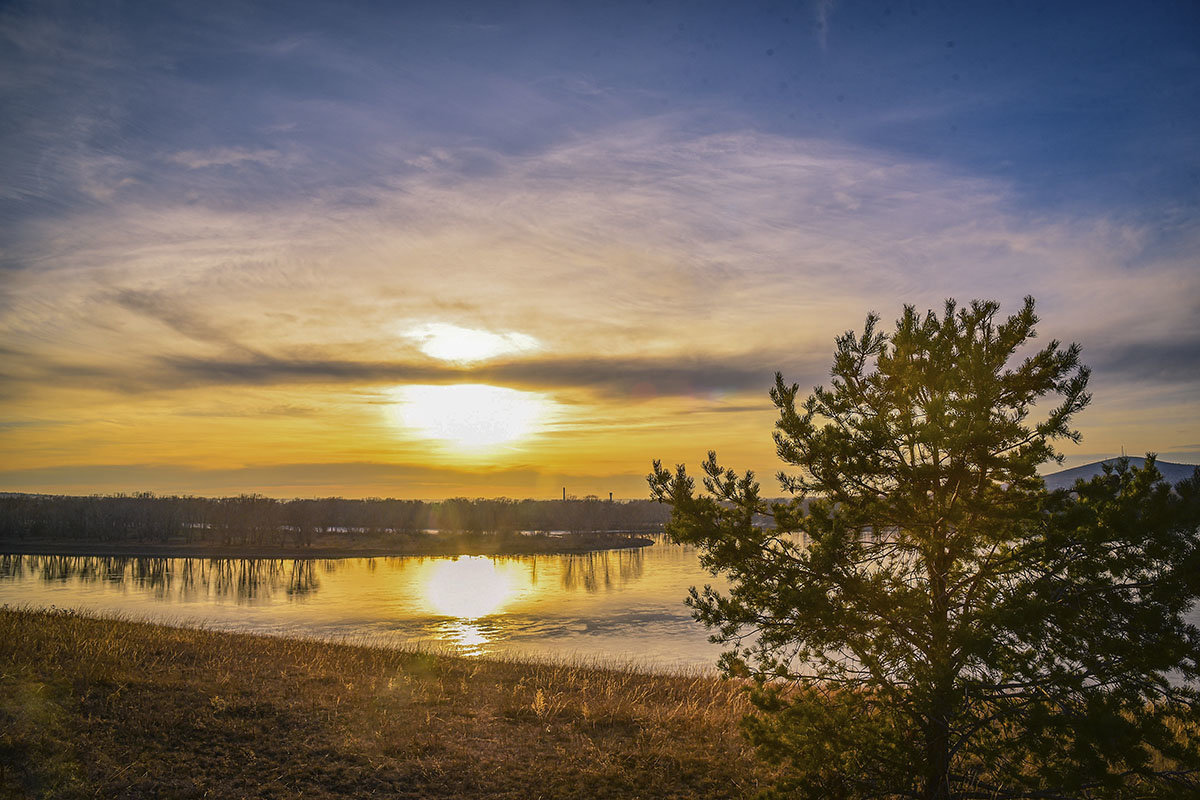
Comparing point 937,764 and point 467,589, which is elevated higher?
point 937,764

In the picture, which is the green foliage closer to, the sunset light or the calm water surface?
the calm water surface

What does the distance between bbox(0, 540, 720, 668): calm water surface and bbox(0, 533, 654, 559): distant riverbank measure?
774cm

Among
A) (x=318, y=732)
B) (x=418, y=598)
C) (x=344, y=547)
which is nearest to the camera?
(x=318, y=732)

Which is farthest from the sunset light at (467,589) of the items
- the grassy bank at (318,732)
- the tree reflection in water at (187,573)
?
the grassy bank at (318,732)

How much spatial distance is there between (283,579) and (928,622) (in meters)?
90.1

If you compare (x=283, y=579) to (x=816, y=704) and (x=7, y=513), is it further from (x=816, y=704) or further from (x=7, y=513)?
(x=7, y=513)

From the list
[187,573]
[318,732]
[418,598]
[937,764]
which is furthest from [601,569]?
[937,764]

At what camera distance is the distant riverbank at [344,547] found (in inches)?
4781

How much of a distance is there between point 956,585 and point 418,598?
6399 centimetres

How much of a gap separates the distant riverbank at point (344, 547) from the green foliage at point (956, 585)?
12240 cm

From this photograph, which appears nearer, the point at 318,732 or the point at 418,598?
the point at 318,732

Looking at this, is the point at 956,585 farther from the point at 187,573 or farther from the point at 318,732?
the point at 187,573

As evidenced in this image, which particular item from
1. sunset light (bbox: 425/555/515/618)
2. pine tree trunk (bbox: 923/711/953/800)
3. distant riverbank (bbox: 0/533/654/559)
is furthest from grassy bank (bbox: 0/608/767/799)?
distant riverbank (bbox: 0/533/654/559)

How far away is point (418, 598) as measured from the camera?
222ft
